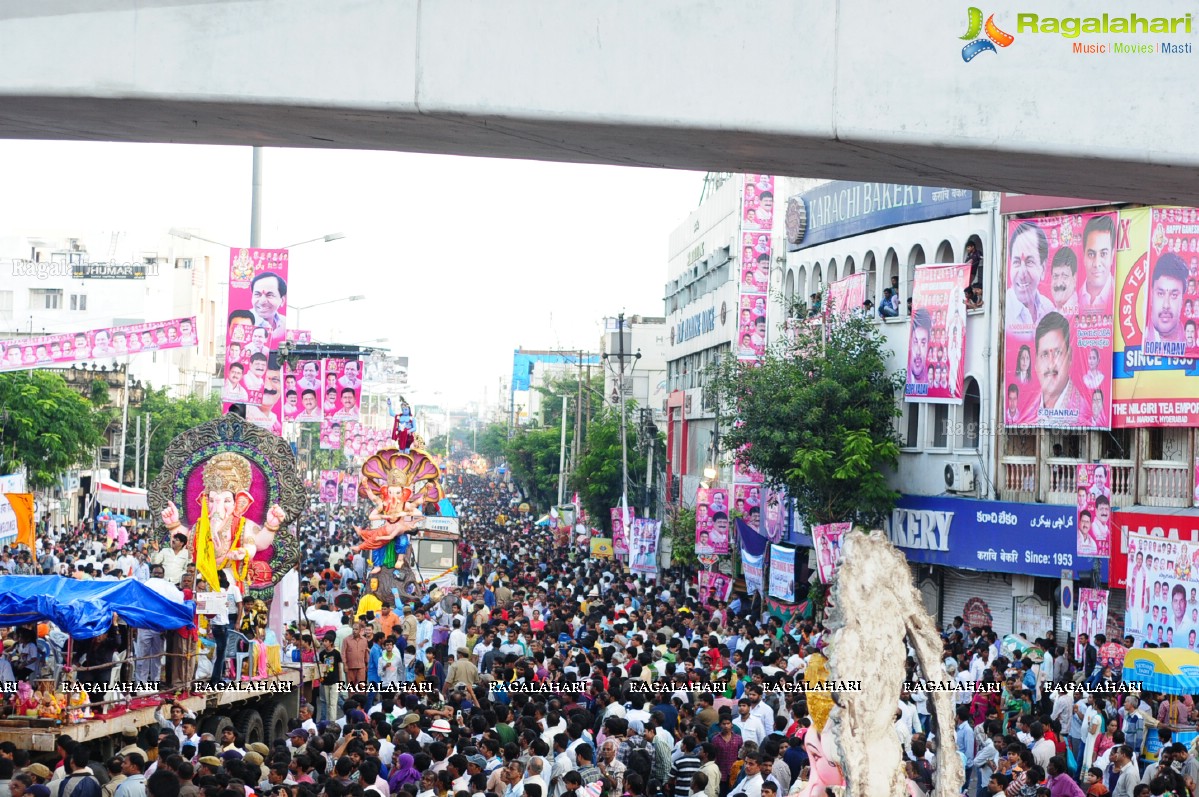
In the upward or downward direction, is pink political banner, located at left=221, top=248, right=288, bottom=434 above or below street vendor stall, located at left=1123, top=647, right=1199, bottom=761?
above

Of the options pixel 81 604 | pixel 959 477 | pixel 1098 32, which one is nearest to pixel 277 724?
pixel 81 604

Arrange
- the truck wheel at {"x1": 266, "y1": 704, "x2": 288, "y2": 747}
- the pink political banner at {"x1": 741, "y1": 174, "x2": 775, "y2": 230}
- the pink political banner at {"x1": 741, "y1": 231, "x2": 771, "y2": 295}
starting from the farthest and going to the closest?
the pink political banner at {"x1": 741, "y1": 174, "x2": 775, "y2": 230}
the pink political banner at {"x1": 741, "y1": 231, "x2": 771, "y2": 295}
the truck wheel at {"x1": 266, "y1": 704, "x2": 288, "y2": 747}

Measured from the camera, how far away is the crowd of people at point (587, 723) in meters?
11.1

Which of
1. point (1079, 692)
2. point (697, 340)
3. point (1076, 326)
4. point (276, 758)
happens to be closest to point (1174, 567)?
point (1079, 692)

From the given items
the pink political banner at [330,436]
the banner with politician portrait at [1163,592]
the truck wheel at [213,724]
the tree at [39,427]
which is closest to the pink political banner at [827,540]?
the banner with politician portrait at [1163,592]

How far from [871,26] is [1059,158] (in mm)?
1041

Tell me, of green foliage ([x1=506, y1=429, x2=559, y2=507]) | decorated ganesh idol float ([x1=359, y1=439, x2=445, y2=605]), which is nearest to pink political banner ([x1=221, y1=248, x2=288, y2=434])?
decorated ganesh idol float ([x1=359, y1=439, x2=445, y2=605])

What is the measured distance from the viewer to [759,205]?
39.5 metres

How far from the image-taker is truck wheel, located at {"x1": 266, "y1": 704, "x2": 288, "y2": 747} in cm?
1702

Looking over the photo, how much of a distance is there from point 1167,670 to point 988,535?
1320 centimetres

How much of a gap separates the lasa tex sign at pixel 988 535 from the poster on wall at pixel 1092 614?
4.59 meters

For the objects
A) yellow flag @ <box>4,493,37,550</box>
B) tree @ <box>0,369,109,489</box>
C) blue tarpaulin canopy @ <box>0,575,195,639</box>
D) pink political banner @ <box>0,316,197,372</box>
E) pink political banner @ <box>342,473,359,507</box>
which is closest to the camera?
blue tarpaulin canopy @ <box>0,575,195,639</box>

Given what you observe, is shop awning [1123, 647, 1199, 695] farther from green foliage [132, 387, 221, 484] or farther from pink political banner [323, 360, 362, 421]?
green foliage [132, 387, 221, 484]

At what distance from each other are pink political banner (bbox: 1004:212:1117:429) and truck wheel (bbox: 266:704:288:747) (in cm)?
1445
